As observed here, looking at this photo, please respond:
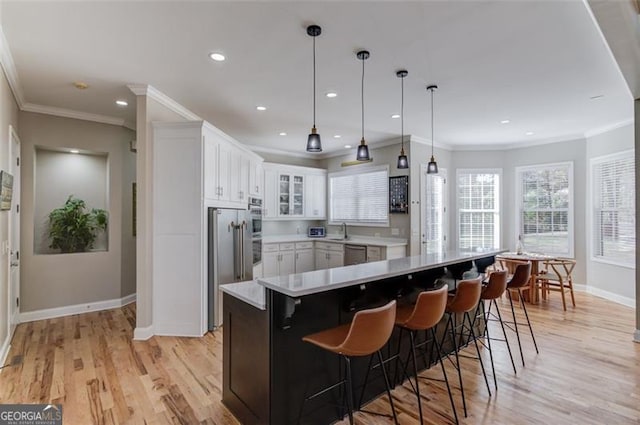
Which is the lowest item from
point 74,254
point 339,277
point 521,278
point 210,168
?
point 521,278

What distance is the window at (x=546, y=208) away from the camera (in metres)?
6.02

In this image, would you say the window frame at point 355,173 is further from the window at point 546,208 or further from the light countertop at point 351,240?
the window at point 546,208

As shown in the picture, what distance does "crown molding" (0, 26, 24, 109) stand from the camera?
2726 millimetres

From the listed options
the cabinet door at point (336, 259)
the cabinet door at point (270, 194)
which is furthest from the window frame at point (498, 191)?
the cabinet door at point (270, 194)

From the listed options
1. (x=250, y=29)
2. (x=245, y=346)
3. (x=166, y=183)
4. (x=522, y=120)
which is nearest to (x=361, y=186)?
(x=522, y=120)

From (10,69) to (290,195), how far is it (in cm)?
456

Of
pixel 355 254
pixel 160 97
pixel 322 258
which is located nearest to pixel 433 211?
pixel 355 254

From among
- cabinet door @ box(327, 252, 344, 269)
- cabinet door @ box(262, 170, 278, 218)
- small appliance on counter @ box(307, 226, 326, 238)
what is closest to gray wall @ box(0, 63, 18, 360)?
cabinet door @ box(262, 170, 278, 218)

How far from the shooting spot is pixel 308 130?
5422mm

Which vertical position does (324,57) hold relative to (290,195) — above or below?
above

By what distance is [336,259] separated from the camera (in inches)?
252

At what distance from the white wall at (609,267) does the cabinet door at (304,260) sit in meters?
5.02

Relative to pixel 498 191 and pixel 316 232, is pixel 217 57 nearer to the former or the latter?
pixel 316 232

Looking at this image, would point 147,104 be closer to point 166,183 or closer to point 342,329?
point 166,183
